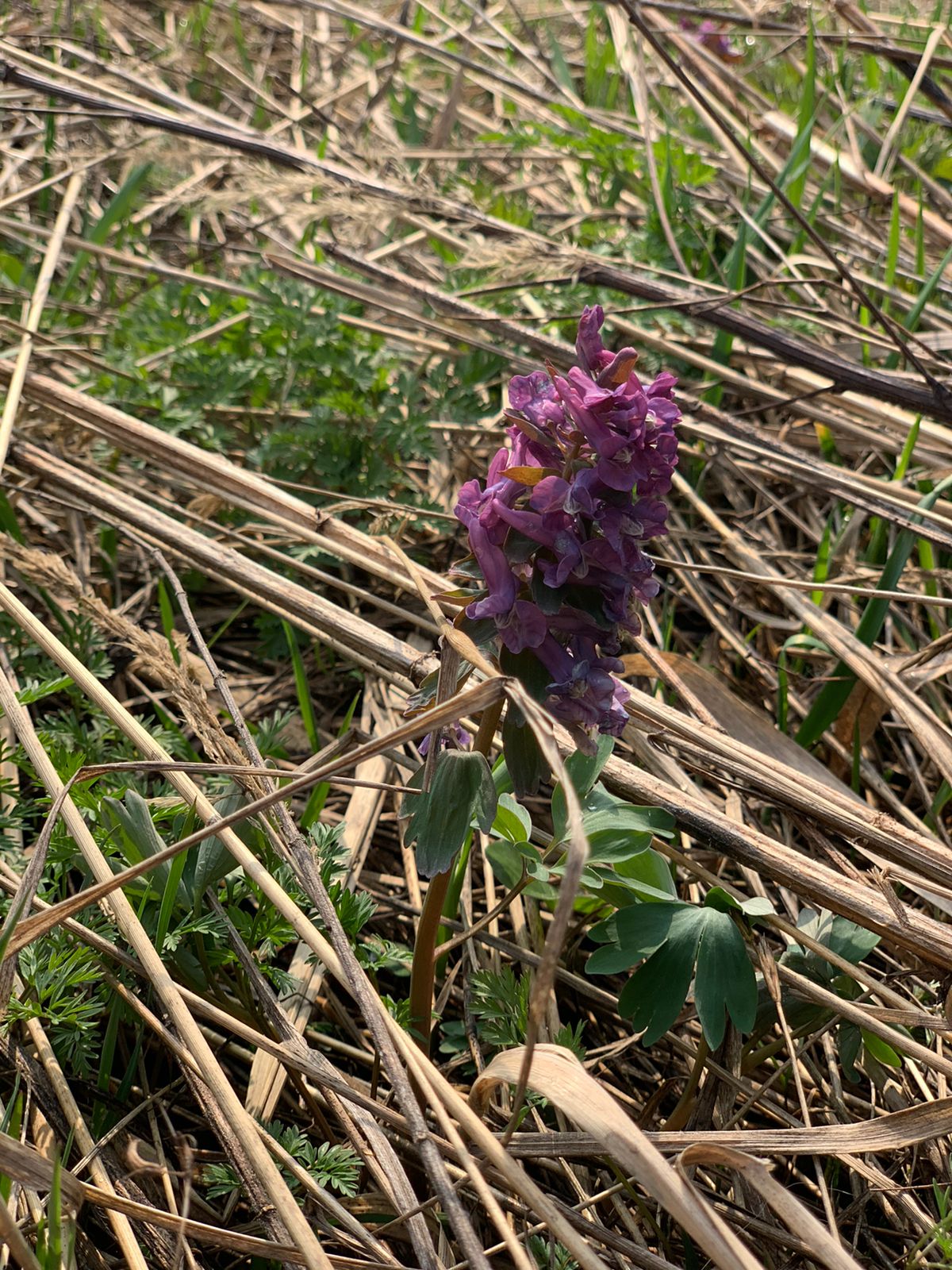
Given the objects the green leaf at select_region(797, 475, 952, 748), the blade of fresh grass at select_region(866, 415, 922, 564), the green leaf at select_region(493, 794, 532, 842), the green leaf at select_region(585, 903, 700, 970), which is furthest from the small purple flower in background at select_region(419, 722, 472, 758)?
the blade of fresh grass at select_region(866, 415, 922, 564)

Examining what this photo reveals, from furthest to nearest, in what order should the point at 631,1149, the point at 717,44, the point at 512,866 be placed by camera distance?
1. the point at 717,44
2. the point at 512,866
3. the point at 631,1149

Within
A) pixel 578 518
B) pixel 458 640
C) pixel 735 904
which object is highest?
pixel 578 518

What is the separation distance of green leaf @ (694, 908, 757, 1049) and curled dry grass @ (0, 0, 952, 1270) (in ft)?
0.57

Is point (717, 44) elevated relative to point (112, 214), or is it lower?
elevated

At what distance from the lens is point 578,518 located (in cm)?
148

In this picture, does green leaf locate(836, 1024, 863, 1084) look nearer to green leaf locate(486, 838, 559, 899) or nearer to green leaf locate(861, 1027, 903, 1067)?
green leaf locate(861, 1027, 903, 1067)

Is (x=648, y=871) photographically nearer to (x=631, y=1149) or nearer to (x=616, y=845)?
(x=616, y=845)

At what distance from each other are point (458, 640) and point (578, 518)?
0.25m

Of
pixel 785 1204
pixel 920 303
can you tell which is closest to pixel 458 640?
pixel 785 1204

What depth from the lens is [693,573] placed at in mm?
2979

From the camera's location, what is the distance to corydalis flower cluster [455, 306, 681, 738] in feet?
4.71

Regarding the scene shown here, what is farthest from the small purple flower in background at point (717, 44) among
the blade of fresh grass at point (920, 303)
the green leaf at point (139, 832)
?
the green leaf at point (139, 832)

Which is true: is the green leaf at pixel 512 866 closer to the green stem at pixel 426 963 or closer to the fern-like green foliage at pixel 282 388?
the green stem at pixel 426 963

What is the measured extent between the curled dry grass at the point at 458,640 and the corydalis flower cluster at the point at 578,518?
0.47 ft
